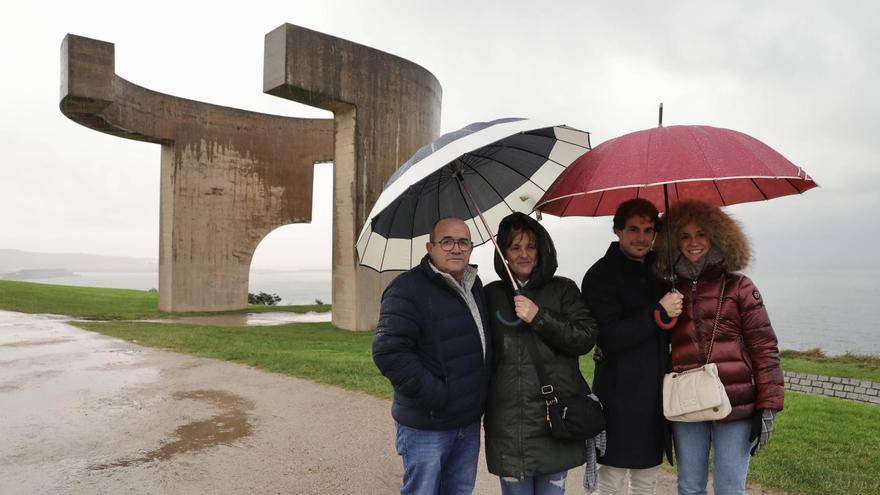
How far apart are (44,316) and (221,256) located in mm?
5315

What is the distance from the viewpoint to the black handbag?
2.51 metres

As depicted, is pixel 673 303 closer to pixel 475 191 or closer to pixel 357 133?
pixel 475 191

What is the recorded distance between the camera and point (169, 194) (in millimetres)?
19000

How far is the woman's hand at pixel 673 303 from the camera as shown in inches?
99.0

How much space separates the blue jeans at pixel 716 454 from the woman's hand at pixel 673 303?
53 cm

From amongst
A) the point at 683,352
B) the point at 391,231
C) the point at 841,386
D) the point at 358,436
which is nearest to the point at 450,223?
the point at 391,231

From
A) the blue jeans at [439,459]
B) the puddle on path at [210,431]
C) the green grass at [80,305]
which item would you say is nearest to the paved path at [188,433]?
the puddle on path at [210,431]

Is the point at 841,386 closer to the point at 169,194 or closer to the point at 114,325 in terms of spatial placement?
the point at 114,325

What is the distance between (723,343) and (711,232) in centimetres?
49

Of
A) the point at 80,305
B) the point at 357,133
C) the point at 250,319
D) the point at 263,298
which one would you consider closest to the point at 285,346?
the point at 357,133

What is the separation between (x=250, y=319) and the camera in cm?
1762

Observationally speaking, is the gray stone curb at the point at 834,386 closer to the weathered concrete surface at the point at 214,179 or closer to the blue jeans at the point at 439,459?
the blue jeans at the point at 439,459

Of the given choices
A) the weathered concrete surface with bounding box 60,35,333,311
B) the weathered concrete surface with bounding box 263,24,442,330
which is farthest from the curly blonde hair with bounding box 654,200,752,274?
the weathered concrete surface with bounding box 60,35,333,311

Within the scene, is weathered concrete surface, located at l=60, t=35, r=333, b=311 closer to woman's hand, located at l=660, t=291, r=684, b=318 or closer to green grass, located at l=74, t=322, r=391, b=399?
green grass, located at l=74, t=322, r=391, b=399
